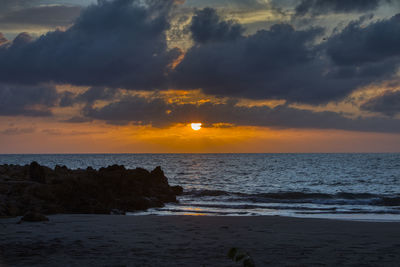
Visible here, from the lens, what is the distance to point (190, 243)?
10445 millimetres

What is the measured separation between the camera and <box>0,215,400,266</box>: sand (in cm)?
849

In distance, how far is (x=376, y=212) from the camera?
2328cm

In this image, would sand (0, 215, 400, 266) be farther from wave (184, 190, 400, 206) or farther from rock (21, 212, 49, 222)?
wave (184, 190, 400, 206)

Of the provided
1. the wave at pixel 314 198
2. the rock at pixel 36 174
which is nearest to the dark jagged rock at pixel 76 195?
the rock at pixel 36 174

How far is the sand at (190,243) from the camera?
8492 millimetres

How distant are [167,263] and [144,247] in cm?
168

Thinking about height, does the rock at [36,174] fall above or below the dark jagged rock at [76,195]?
above

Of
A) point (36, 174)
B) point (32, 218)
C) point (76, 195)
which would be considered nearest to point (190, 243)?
point (32, 218)

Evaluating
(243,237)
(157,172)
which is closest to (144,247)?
(243,237)

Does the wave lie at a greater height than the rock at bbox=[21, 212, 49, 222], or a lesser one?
lesser

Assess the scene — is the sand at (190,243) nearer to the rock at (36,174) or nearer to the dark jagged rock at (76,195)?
the dark jagged rock at (76,195)

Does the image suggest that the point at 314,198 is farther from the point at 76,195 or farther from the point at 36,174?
the point at 36,174

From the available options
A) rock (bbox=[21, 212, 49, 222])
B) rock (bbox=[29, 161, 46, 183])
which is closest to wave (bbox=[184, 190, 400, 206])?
rock (bbox=[29, 161, 46, 183])

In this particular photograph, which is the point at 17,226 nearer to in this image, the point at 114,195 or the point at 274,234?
the point at 274,234
